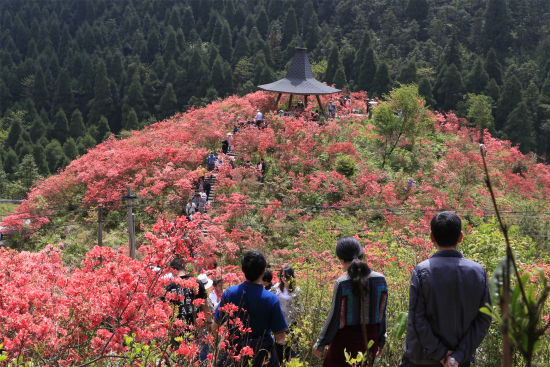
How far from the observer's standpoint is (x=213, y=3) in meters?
68.4

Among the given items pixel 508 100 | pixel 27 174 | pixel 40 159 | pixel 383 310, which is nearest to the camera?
pixel 383 310

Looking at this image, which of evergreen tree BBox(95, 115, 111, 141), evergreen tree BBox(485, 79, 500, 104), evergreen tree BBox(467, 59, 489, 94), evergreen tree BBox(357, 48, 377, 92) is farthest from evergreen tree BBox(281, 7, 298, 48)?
evergreen tree BBox(485, 79, 500, 104)

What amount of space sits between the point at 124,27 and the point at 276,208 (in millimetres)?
61271

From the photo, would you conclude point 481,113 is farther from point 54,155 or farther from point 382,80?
point 54,155

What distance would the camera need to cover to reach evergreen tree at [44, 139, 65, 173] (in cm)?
4259

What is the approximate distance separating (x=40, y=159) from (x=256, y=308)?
146 feet

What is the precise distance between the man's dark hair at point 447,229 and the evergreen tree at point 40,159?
4346 centimetres

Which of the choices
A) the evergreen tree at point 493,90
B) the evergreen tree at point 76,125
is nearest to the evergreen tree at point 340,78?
the evergreen tree at point 493,90

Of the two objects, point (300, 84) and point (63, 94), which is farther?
point (63, 94)

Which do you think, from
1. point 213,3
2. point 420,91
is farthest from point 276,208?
point 213,3

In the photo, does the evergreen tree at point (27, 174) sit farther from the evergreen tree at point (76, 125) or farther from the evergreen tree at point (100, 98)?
the evergreen tree at point (100, 98)

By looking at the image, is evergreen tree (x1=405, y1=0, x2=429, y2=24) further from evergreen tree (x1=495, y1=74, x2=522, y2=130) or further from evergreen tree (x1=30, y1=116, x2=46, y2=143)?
evergreen tree (x1=30, y1=116, x2=46, y2=143)

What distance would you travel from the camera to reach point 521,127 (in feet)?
115

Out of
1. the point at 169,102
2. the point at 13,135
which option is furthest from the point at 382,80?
the point at 13,135
